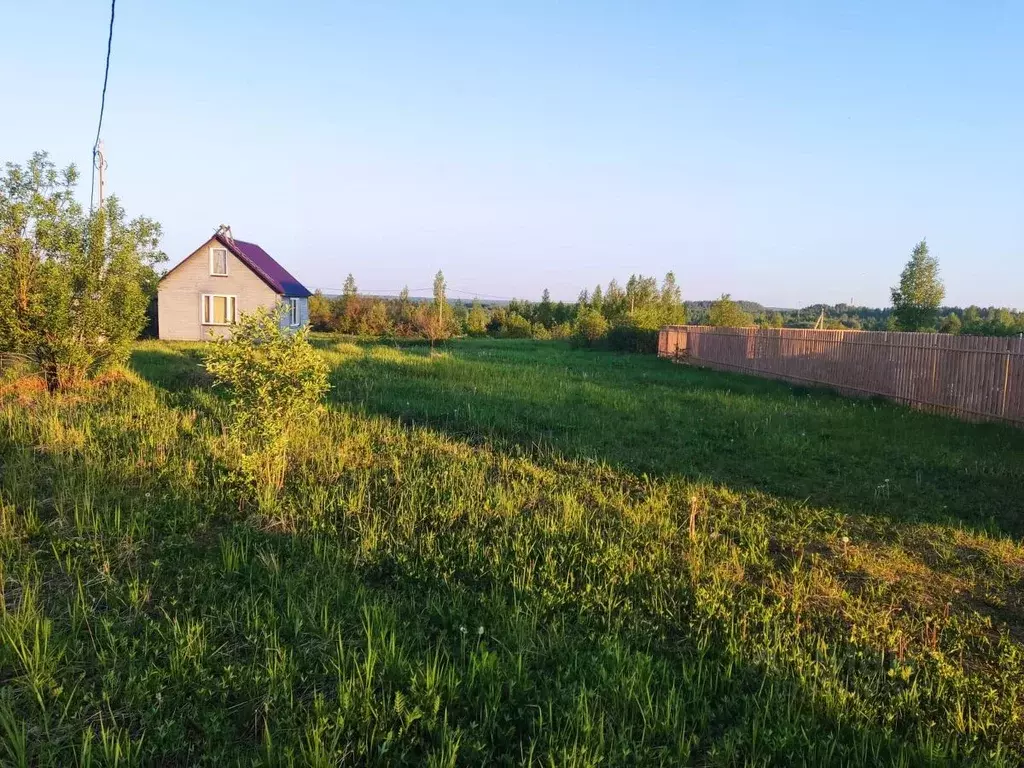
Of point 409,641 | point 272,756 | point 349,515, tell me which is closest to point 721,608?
point 409,641

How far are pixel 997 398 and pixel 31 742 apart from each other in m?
12.8

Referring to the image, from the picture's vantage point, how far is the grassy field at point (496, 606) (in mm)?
2609

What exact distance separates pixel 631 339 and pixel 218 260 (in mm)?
20398

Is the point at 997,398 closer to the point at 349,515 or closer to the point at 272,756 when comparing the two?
the point at 349,515

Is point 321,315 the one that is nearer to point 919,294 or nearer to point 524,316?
point 524,316

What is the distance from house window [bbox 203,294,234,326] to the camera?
93.2ft

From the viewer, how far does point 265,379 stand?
6.13 meters

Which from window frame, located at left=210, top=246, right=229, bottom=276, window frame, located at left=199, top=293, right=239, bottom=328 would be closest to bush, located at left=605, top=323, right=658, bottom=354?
window frame, located at left=199, top=293, right=239, bottom=328

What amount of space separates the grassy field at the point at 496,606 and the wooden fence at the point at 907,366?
4061 millimetres

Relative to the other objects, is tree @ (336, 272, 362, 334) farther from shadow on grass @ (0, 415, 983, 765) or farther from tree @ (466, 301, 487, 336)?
shadow on grass @ (0, 415, 983, 765)

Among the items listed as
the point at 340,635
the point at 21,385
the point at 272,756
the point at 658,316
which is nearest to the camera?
the point at 272,756

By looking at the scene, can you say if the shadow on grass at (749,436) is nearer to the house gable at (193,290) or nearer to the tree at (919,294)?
the house gable at (193,290)

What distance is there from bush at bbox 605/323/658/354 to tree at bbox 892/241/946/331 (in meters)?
19.7

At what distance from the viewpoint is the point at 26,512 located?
4637mm
